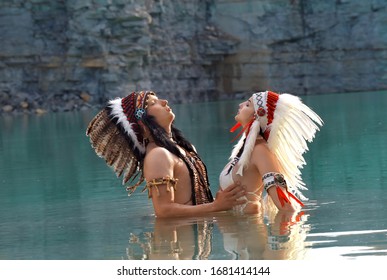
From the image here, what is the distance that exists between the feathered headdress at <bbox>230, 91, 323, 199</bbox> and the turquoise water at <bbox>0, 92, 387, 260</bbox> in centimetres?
48

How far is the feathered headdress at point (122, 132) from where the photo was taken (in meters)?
7.73

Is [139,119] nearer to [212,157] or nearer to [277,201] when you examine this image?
[277,201]

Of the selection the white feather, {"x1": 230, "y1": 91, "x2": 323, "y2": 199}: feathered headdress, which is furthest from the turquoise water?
the white feather

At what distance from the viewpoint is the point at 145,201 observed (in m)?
9.65

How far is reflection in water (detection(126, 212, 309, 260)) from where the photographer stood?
640cm

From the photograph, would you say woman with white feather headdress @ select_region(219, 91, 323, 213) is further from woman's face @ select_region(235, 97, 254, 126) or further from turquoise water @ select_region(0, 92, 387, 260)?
turquoise water @ select_region(0, 92, 387, 260)

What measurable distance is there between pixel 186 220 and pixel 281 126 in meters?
0.98

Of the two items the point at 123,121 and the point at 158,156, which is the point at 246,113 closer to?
the point at 158,156

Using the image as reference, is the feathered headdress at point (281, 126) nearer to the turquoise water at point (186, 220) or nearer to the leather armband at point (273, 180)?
the leather armband at point (273, 180)

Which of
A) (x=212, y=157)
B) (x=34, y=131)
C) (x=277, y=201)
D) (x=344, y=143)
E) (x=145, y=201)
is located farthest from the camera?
(x=34, y=131)

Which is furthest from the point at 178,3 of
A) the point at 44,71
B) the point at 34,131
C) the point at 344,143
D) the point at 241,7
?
the point at 344,143

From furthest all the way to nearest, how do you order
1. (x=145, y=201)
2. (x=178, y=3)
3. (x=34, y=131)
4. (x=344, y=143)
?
(x=178, y=3), (x=34, y=131), (x=344, y=143), (x=145, y=201)

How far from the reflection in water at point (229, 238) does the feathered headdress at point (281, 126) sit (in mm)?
406

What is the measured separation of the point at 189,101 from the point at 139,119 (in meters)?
34.0
